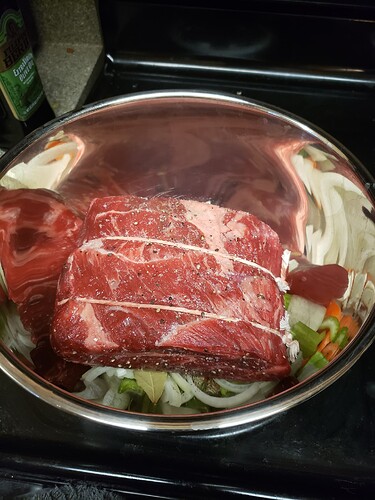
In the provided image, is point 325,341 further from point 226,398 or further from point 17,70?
point 17,70

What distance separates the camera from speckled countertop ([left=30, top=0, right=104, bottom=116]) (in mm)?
1347

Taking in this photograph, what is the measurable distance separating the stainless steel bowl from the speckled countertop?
355 mm

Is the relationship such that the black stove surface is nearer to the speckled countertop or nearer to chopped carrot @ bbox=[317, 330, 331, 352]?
chopped carrot @ bbox=[317, 330, 331, 352]

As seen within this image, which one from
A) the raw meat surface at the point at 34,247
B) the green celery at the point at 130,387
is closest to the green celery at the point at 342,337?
the green celery at the point at 130,387

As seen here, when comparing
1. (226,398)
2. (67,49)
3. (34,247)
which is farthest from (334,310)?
(67,49)

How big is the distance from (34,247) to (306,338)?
50cm

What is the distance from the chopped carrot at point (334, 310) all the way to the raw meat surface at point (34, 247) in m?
0.46

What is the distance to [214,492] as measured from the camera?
2.54 ft

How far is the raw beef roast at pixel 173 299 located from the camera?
0.82 m

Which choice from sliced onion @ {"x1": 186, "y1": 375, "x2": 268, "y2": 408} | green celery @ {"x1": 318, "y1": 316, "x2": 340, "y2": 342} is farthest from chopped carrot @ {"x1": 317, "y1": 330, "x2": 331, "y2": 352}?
sliced onion @ {"x1": 186, "y1": 375, "x2": 268, "y2": 408}

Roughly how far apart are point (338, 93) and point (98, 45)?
643 mm

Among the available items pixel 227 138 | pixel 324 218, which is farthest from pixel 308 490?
pixel 227 138

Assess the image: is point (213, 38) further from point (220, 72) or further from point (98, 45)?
point (98, 45)

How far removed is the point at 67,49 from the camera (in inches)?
57.3
